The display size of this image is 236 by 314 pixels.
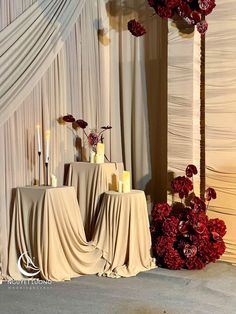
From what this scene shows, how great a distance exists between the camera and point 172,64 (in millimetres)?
3182

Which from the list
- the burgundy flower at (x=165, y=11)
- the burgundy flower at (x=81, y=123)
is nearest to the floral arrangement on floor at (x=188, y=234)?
the burgundy flower at (x=81, y=123)

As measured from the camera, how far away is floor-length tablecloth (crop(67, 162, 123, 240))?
3.04m

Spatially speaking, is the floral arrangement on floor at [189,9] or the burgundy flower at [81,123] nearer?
the floral arrangement on floor at [189,9]

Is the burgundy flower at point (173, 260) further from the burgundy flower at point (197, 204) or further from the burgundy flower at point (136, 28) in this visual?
the burgundy flower at point (136, 28)

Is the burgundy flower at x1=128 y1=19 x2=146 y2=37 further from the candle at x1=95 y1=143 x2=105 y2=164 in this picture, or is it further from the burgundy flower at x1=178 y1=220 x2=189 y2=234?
the burgundy flower at x1=178 y1=220 x2=189 y2=234

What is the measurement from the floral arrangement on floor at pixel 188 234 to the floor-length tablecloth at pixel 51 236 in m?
0.42

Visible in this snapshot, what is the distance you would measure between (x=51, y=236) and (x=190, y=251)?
2.73 ft

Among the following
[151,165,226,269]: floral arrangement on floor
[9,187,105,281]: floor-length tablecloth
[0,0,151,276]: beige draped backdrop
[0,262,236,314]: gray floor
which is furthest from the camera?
[151,165,226,269]: floral arrangement on floor

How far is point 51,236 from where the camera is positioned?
8.88ft

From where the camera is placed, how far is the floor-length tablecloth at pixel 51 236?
2705 millimetres

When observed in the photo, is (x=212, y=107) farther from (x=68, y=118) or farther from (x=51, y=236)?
(x=51, y=236)

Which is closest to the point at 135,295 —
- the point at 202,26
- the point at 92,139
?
the point at 92,139

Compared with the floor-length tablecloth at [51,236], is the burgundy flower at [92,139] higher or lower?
higher

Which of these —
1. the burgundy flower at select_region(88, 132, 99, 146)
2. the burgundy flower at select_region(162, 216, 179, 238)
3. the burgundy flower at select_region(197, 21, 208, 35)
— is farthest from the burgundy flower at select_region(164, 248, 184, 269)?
the burgundy flower at select_region(197, 21, 208, 35)
